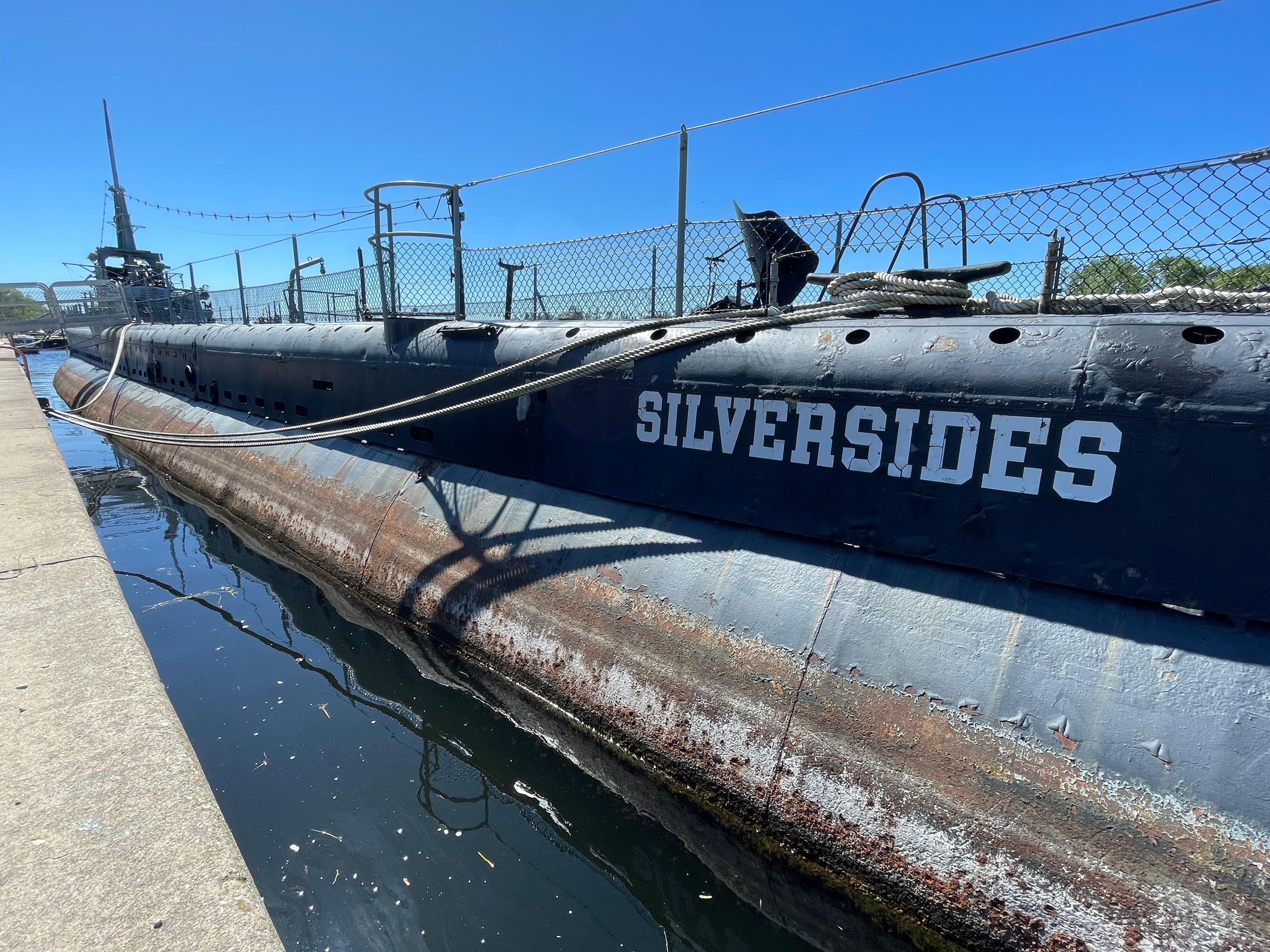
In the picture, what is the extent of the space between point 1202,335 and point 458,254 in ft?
19.2

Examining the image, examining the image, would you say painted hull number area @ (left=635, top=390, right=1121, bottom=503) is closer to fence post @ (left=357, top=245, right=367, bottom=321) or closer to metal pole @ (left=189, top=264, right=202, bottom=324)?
fence post @ (left=357, top=245, right=367, bottom=321)

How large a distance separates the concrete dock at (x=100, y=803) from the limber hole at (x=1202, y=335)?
397 cm

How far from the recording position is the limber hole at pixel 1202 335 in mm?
2889

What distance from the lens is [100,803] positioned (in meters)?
Answer: 2.31

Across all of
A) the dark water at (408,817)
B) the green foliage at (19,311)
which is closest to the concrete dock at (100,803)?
the dark water at (408,817)

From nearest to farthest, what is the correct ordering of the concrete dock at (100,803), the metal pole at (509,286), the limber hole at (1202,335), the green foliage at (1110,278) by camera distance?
1. the concrete dock at (100,803)
2. the limber hole at (1202,335)
3. the green foliage at (1110,278)
4. the metal pole at (509,286)

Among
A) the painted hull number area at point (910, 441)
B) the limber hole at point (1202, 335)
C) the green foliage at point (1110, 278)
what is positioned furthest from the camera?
the green foliage at point (1110, 278)

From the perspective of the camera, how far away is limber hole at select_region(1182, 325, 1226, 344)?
9.48ft

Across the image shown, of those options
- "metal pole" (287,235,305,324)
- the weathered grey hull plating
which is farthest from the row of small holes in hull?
"metal pole" (287,235,305,324)

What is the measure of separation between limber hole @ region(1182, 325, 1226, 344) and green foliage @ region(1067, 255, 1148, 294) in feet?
2.50

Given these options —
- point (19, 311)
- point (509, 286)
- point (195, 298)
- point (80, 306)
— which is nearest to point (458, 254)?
point (509, 286)

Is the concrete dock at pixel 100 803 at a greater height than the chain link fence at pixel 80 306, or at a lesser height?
lesser

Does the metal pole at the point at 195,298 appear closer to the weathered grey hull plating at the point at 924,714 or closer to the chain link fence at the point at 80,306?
the chain link fence at the point at 80,306

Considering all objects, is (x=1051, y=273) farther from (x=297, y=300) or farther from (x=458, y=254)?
(x=297, y=300)
